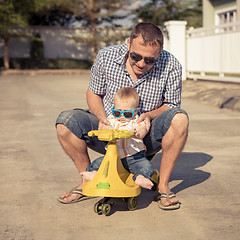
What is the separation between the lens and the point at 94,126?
414 centimetres

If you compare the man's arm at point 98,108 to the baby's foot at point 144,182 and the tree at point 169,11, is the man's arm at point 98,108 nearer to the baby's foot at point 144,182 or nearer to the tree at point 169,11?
the baby's foot at point 144,182

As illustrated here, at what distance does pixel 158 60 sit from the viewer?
4133 mm

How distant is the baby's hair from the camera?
12.5ft

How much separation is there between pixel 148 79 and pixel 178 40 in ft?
43.5

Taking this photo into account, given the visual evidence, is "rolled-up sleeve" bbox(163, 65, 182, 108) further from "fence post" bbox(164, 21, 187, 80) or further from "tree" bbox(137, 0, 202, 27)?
"tree" bbox(137, 0, 202, 27)

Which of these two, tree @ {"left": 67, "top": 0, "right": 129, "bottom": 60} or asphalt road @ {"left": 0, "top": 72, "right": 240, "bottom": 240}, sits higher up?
tree @ {"left": 67, "top": 0, "right": 129, "bottom": 60}

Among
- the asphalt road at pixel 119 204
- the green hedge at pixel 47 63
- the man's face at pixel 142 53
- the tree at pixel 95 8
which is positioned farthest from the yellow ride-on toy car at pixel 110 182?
the green hedge at pixel 47 63

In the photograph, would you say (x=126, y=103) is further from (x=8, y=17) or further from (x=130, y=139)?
(x=8, y=17)

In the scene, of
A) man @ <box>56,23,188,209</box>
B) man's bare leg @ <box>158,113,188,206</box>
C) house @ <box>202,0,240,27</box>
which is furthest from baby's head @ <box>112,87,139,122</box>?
house @ <box>202,0,240,27</box>

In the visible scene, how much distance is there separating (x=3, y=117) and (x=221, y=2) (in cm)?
1464

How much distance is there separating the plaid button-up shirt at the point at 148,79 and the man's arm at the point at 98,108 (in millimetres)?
89

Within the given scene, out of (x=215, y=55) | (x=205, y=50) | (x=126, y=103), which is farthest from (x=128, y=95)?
(x=205, y=50)

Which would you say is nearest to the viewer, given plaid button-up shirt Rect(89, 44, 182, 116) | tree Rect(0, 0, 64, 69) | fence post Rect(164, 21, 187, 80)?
plaid button-up shirt Rect(89, 44, 182, 116)

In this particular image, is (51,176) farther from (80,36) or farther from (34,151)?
(80,36)
